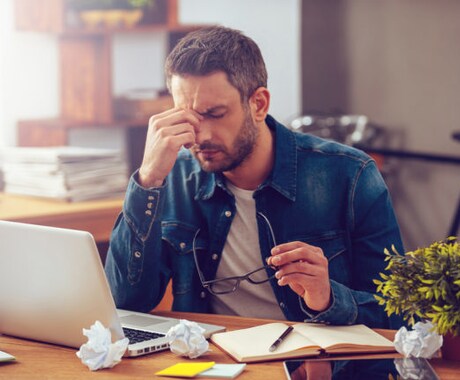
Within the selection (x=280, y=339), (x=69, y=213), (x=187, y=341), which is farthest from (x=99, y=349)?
(x=69, y=213)

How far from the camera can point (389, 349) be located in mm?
1603

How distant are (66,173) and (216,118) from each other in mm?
1119

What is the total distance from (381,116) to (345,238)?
327cm

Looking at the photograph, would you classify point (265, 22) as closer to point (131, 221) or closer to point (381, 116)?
point (381, 116)

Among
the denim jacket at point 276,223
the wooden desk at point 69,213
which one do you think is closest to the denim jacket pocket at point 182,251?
the denim jacket at point 276,223

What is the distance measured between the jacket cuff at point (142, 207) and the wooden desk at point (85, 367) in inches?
15.5

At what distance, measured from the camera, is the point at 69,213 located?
2.88 metres

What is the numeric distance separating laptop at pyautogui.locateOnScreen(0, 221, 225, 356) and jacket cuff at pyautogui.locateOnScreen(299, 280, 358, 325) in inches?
7.7

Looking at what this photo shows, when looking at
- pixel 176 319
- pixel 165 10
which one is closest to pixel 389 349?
pixel 176 319

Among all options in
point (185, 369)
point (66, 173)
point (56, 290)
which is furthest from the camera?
point (66, 173)

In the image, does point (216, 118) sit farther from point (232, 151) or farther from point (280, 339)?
point (280, 339)

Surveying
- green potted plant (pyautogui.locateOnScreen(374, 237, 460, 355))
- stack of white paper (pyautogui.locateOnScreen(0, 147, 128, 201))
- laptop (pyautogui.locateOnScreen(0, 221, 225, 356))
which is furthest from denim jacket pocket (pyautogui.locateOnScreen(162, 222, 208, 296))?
stack of white paper (pyautogui.locateOnScreen(0, 147, 128, 201))

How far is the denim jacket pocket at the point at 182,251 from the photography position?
212 centimetres

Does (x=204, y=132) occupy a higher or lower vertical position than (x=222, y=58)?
lower
